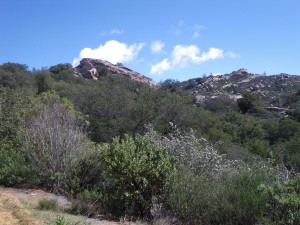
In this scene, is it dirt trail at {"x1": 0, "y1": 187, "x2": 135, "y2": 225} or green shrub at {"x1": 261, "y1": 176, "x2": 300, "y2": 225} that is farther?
green shrub at {"x1": 261, "y1": 176, "x2": 300, "y2": 225}

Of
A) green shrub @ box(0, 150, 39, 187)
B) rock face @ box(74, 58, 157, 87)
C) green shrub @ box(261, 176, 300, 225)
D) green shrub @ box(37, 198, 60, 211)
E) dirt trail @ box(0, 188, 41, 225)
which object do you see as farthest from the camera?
rock face @ box(74, 58, 157, 87)

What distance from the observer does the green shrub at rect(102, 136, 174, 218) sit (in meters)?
9.07

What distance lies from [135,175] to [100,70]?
7463cm

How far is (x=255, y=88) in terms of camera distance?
278 ft

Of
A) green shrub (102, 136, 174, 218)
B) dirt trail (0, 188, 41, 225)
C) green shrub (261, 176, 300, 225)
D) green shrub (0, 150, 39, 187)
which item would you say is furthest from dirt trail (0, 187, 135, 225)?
green shrub (261, 176, 300, 225)

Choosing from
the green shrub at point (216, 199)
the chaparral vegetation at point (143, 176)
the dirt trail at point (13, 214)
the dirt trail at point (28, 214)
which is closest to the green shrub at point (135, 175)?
the chaparral vegetation at point (143, 176)

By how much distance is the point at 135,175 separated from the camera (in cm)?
908

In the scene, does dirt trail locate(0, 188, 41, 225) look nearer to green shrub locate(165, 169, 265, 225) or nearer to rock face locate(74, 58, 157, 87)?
green shrub locate(165, 169, 265, 225)

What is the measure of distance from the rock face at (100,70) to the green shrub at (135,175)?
68034mm

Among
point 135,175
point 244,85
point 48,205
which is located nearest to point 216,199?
point 135,175

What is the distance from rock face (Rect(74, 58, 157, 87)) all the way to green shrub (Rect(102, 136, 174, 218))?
68.0 meters

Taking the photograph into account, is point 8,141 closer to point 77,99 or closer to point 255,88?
point 77,99

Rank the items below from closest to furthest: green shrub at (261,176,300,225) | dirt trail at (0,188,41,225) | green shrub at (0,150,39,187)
Answer: dirt trail at (0,188,41,225) < green shrub at (261,176,300,225) < green shrub at (0,150,39,187)

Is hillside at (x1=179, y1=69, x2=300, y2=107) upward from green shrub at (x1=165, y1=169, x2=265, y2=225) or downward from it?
upward
